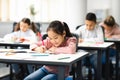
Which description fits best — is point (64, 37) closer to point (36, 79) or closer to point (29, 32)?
point (36, 79)

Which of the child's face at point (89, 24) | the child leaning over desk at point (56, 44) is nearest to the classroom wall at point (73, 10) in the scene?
the child's face at point (89, 24)

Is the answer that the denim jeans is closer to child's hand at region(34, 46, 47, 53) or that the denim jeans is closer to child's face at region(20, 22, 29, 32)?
child's hand at region(34, 46, 47, 53)

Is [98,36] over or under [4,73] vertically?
over

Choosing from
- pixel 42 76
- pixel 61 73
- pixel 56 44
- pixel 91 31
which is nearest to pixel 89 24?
pixel 91 31

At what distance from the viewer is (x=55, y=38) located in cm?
310

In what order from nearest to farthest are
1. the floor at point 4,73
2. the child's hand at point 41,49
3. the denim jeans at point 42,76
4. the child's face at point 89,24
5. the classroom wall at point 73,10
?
the denim jeans at point 42,76 → the child's hand at point 41,49 → the floor at point 4,73 → the child's face at point 89,24 → the classroom wall at point 73,10

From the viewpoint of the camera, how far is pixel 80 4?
7262 millimetres

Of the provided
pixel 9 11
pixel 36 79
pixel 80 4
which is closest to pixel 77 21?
pixel 80 4

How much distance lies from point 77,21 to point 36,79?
181 inches

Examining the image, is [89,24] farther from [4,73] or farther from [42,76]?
[42,76]

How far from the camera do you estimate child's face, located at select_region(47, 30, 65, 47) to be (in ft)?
10.1

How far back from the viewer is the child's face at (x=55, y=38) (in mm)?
3078

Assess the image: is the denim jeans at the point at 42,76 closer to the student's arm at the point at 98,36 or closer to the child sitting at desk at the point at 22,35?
the child sitting at desk at the point at 22,35

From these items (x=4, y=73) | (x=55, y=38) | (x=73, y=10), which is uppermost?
(x=73, y=10)
